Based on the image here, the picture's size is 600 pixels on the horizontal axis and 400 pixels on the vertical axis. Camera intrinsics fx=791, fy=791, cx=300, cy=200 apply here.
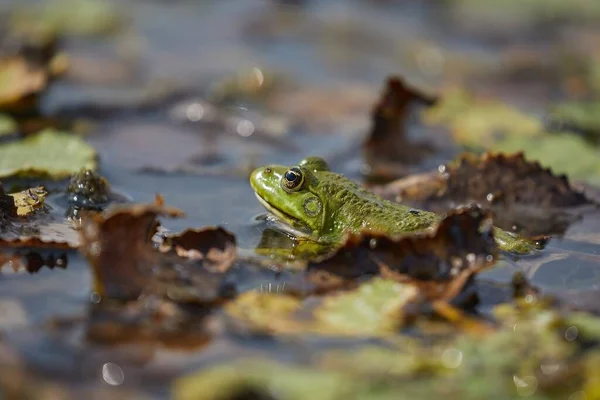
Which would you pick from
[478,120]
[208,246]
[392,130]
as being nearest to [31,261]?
[208,246]

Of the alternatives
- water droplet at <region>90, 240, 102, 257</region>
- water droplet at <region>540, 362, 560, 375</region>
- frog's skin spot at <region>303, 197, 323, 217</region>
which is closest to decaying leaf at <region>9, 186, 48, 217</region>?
water droplet at <region>90, 240, 102, 257</region>

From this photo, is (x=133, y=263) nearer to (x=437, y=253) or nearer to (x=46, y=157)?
(x=437, y=253)

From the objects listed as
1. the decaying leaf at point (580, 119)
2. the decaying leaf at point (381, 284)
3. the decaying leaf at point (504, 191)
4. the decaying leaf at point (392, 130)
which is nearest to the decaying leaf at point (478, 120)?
the decaying leaf at point (580, 119)

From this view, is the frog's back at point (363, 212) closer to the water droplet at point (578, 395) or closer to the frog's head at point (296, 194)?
the frog's head at point (296, 194)

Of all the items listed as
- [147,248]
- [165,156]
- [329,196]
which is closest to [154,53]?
[165,156]

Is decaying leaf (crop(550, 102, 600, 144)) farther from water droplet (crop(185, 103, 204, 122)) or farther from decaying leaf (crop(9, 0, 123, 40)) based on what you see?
decaying leaf (crop(9, 0, 123, 40))

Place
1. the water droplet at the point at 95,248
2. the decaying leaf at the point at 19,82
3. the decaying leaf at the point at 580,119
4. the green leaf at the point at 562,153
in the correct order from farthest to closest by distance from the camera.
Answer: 1. the decaying leaf at the point at 580,119
2. the decaying leaf at the point at 19,82
3. the green leaf at the point at 562,153
4. the water droplet at the point at 95,248

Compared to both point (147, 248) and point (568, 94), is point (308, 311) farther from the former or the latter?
point (568, 94)
